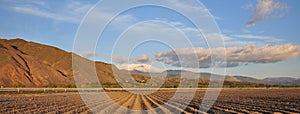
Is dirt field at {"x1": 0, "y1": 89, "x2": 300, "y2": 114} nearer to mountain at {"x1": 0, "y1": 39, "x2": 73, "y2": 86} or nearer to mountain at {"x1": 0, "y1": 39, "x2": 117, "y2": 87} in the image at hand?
mountain at {"x1": 0, "y1": 39, "x2": 73, "y2": 86}

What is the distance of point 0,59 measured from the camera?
111688mm

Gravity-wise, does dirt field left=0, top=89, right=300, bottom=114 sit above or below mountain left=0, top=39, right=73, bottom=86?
below

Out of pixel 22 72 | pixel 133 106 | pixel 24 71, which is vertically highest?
pixel 24 71

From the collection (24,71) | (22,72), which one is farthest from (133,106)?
(24,71)

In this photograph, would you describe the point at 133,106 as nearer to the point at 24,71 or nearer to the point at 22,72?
the point at 22,72

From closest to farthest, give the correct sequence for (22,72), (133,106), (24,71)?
1. (133,106)
2. (22,72)
3. (24,71)

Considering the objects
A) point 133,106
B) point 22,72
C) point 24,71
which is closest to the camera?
point 133,106

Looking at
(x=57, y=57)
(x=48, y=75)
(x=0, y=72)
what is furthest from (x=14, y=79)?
(x=57, y=57)

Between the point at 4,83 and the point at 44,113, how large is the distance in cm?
8837

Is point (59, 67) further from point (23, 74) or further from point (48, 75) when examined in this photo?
point (23, 74)

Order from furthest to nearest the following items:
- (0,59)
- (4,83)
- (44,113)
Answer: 1. (0,59)
2. (4,83)
3. (44,113)

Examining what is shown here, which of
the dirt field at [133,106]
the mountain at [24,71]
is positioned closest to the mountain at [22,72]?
the mountain at [24,71]

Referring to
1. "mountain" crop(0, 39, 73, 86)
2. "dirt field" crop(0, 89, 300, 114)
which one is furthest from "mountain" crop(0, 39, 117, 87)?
"dirt field" crop(0, 89, 300, 114)

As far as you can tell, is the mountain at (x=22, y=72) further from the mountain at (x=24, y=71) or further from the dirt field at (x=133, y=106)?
the dirt field at (x=133, y=106)
